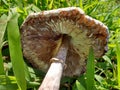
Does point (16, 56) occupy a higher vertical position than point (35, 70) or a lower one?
higher

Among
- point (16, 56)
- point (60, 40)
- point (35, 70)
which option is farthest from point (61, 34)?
point (16, 56)

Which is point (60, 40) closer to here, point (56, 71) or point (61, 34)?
point (61, 34)

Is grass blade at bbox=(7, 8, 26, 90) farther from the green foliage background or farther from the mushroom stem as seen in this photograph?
the mushroom stem

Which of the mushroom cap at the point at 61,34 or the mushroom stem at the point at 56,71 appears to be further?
the mushroom cap at the point at 61,34

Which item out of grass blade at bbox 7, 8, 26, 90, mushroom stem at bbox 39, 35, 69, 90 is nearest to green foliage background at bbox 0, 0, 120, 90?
grass blade at bbox 7, 8, 26, 90

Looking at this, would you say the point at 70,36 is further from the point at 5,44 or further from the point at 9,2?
the point at 9,2

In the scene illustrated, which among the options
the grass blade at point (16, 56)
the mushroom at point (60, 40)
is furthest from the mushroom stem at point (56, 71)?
the grass blade at point (16, 56)

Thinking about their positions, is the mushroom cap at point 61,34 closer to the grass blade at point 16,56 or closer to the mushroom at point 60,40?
the mushroom at point 60,40

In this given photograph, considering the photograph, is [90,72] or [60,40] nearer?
[90,72]

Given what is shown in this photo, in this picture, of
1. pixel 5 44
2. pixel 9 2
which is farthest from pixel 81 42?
pixel 9 2
